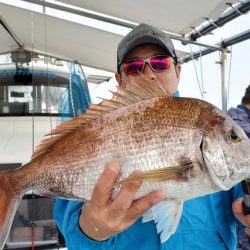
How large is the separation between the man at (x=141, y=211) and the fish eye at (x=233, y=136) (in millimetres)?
247

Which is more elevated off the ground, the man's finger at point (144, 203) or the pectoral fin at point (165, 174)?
the pectoral fin at point (165, 174)

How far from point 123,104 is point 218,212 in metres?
0.52

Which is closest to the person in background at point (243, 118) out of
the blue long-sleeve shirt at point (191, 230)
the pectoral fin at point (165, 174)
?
the blue long-sleeve shirt at point (191, 230)

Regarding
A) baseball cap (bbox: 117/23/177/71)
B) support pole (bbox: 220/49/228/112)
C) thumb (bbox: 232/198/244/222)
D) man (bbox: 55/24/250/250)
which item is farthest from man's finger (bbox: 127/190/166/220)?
support pole (bbox: 220/49/228/112)

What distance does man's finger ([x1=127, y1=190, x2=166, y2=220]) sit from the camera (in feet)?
3.49

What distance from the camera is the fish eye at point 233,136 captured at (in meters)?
1.13

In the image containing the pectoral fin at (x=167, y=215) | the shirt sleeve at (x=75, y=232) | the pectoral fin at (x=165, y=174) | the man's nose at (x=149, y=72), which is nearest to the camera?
the pectoral fin at (x=165, y=174)

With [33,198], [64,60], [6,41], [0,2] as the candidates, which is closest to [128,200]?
[33,198]

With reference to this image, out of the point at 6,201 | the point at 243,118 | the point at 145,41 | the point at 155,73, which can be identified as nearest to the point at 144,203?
the point at 6,201

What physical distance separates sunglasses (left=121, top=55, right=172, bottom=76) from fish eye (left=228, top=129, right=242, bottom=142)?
0.47 metres

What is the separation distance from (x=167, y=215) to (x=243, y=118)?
1.37 m

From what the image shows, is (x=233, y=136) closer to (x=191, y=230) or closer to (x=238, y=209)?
(x=238, y=209)

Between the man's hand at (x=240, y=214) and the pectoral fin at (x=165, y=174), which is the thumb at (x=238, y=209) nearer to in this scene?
the man's hand at (x=240, y=214)

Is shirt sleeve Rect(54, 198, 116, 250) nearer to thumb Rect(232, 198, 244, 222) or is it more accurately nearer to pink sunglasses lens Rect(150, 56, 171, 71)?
thumb Rect(232, 198, 244, 222)
